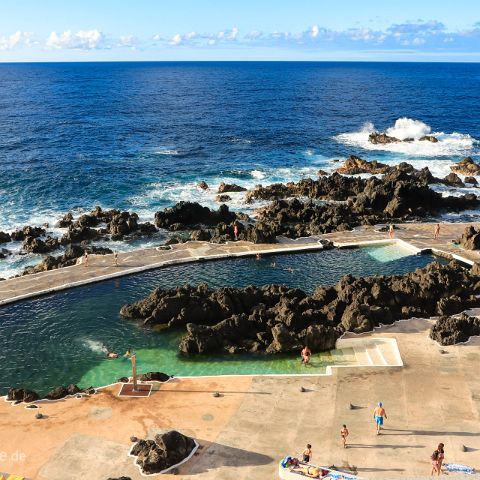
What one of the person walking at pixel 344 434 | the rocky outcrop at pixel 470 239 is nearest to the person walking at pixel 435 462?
the person walking at pixel 344 434

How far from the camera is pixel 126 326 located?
130 feet

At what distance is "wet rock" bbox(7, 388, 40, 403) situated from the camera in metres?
30.9

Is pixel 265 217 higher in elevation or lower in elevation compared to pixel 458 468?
higher

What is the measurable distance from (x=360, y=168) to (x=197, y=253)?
3940cm

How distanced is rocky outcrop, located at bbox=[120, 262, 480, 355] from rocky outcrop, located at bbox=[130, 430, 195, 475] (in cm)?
1015

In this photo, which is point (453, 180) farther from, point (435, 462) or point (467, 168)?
point (435, 462)

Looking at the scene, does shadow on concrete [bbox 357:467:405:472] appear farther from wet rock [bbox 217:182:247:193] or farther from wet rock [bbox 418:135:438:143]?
wet rock [bbox 418:135:438:143]

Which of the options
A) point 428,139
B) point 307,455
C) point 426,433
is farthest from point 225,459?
point 428,139

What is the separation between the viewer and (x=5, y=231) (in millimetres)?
59312

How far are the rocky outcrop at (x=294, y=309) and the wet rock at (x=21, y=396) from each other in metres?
9.67

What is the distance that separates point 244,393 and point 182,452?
5875mm

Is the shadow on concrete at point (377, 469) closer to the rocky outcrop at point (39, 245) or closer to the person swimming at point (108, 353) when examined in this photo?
the person swimming at point (108, 353)

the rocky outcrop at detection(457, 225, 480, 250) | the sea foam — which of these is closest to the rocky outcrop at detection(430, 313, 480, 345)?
the rocky outcrop at detection(457, 225, 480, 250)

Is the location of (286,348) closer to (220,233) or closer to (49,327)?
(49,327)
